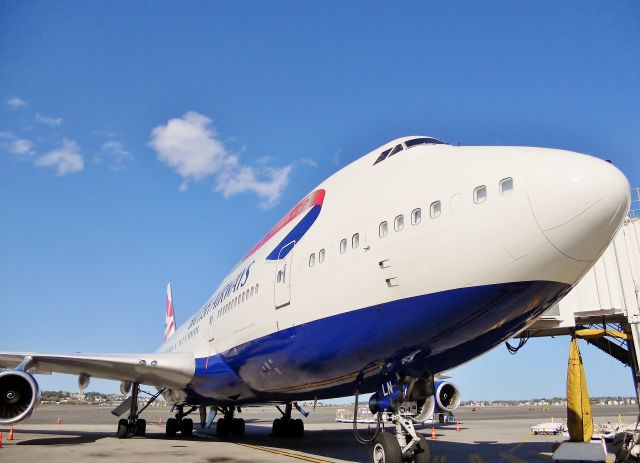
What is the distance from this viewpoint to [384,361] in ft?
25.7

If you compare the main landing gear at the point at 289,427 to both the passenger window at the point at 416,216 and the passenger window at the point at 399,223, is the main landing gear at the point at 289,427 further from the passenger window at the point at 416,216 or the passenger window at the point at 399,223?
the passenger window at the point at 416,216

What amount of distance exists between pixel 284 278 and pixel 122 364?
8.36m

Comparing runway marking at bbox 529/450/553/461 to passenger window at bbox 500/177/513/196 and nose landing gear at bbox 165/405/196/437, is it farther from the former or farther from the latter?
nose landing gear at bbox 165/405/196/437

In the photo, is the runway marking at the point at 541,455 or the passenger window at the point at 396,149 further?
the runway marking at the point at 541,455

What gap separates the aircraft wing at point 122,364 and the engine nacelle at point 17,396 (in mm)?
1339

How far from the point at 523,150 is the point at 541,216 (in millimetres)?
1095

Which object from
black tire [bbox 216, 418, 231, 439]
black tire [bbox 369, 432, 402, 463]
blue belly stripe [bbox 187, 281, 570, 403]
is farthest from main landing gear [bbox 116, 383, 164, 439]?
black tire [bbox 369, 432, 402, 463]

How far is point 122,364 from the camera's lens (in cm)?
1538

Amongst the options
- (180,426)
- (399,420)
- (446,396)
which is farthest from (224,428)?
(399,420)

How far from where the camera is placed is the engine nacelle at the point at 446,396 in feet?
42.5

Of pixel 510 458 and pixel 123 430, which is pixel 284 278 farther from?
pixel 123 430

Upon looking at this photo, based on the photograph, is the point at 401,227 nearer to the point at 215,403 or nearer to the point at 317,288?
the point at 317,288

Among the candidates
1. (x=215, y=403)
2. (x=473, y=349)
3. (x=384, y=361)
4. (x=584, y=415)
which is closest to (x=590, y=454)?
(x=584, y=415)

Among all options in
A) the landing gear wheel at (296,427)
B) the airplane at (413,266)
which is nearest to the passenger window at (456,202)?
the airplane at (413,266)
